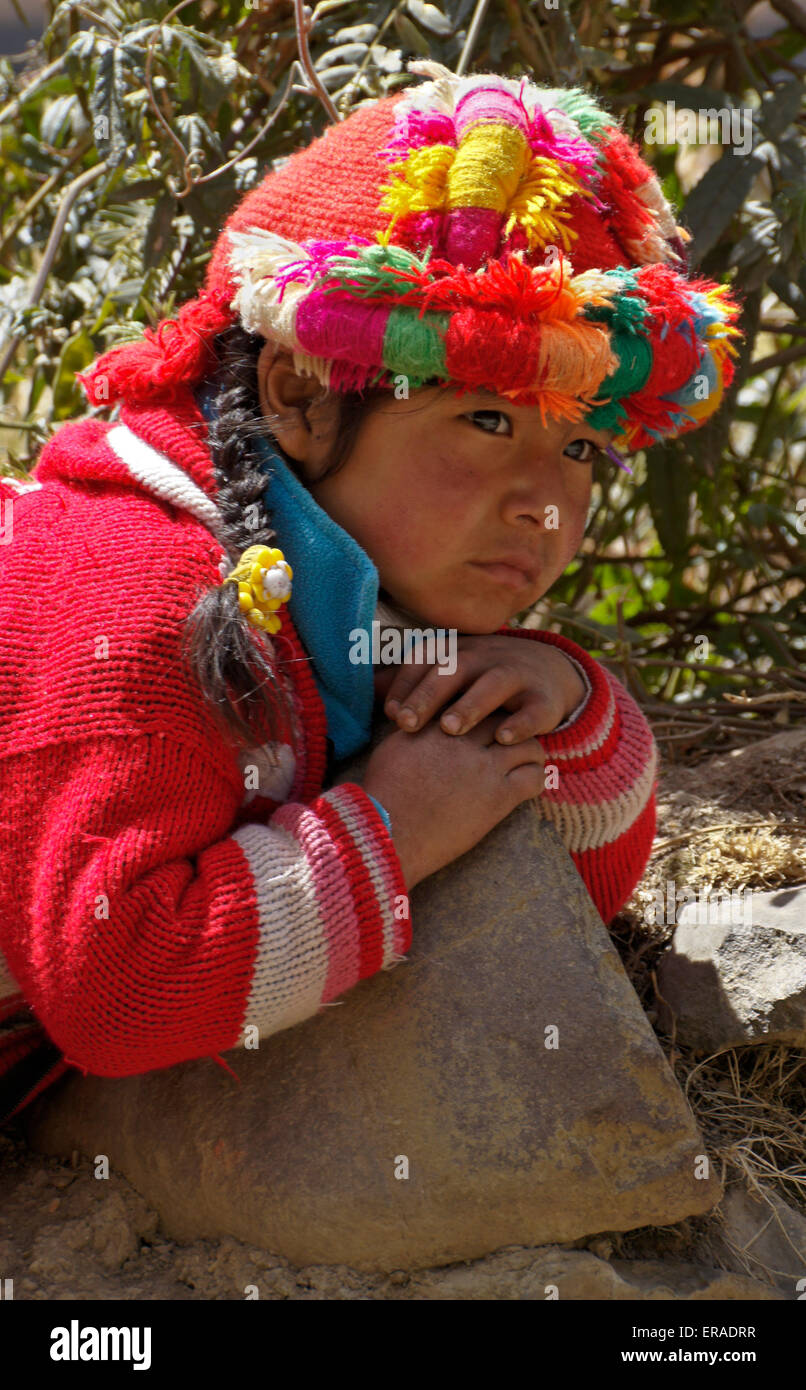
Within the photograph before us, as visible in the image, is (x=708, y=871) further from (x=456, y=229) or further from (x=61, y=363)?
(x=61, y=363)

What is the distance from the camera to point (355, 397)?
67.7 inches

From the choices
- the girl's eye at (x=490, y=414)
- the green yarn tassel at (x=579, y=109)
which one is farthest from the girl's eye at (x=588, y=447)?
the green yarn tassel at (x=579, y=109)

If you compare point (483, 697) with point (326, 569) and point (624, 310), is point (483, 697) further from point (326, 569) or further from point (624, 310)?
point (624, 310)

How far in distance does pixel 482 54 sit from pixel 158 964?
204cm

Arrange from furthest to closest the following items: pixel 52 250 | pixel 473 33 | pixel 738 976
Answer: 1. pixel 52 250
2. pixel 473 33
3. pixel 738 976

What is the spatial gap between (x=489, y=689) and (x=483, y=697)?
17 mm

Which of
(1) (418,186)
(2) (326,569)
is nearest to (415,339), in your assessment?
(1) (418,186)

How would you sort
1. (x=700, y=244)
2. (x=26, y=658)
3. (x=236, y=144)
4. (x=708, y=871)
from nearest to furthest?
1. (x=26, y=658)
2. (x=708, y=871)
3. (x=700, y=244)
4. (x=236, y=144)

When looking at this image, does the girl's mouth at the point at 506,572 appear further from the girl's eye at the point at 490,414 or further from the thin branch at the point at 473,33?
the thin branch at the point at 473,33

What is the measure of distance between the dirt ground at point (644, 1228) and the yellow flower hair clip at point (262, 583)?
31.6 inches

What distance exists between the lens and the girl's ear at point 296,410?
174 cm

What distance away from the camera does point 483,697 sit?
1697mm

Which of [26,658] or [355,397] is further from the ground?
[355,397]

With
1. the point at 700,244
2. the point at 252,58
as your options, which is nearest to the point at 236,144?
the point at 252,58
